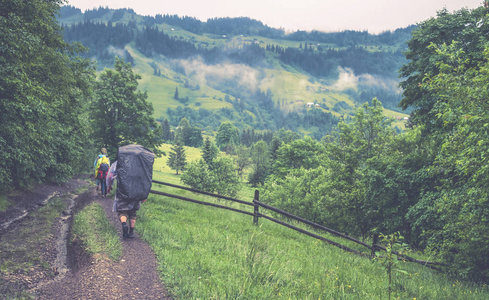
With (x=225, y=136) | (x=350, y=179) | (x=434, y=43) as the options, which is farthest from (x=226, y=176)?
(x=225, y=136)

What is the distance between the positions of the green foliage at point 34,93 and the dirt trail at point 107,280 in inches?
291

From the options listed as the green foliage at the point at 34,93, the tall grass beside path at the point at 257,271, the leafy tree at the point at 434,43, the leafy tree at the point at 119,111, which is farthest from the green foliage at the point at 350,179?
the green foliage at the point at 34,93

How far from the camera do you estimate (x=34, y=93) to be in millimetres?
11953

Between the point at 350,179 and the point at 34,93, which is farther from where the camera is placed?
the point at 350,179

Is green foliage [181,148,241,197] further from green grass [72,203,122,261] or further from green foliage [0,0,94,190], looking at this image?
green grass [72,203,122,261]

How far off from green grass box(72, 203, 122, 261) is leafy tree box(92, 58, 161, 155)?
1894 cm

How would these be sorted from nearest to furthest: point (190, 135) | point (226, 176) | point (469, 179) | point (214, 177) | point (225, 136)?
point (469, 179)
point (214, 177)
point (226, 176)
point (190, 135)
point (225, 136)

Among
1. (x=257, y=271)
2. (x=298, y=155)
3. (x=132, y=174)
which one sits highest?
(x=132, y=174)

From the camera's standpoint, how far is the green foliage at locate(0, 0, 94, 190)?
10.4 meters

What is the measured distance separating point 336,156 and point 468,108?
18.0 m

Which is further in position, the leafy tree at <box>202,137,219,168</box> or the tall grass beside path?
the leafy tree at <box>202,137,219,168</box>

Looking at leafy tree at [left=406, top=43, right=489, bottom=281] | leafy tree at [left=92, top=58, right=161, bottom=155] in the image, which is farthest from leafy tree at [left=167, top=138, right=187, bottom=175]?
leafy tree at [left=406, top=43, right=489, bottom=281]

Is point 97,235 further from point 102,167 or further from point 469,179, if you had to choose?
point 469,179

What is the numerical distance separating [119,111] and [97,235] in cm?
2261
